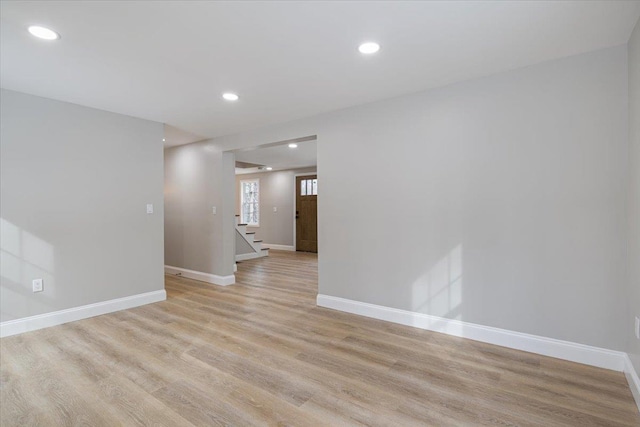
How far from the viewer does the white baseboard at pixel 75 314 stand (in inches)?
122

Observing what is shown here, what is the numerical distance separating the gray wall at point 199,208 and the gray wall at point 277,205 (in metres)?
3.95

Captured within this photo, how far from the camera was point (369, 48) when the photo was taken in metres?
2.35

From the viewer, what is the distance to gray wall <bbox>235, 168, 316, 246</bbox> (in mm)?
9352

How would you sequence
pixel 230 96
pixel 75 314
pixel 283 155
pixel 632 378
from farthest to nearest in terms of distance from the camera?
1. pixel 283 155
2. pixel 75 314
3. pixel 230 96
4. pixel 632 378

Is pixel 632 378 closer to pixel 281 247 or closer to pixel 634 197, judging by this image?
pixel 634 197

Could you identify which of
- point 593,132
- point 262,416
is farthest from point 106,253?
point 593,132

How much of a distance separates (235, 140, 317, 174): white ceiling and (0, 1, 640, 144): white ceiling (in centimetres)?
256

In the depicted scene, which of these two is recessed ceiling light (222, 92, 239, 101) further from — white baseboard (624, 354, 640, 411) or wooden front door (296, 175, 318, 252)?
wooden front door (296, 175, 318, 252)

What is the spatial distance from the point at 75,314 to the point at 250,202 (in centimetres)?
700

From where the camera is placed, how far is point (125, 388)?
213cm

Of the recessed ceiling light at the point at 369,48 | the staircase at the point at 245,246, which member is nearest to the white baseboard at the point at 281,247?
the staircase at the point at 245,246

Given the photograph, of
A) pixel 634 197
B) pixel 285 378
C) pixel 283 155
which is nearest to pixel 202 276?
pixel 283 155

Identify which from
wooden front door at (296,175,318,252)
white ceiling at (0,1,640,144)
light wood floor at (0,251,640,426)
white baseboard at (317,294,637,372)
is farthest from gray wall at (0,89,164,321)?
wooden front door at (296,175,318,252)

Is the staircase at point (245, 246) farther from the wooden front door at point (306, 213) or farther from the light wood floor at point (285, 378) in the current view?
the light wood floor at point (285, 378)
